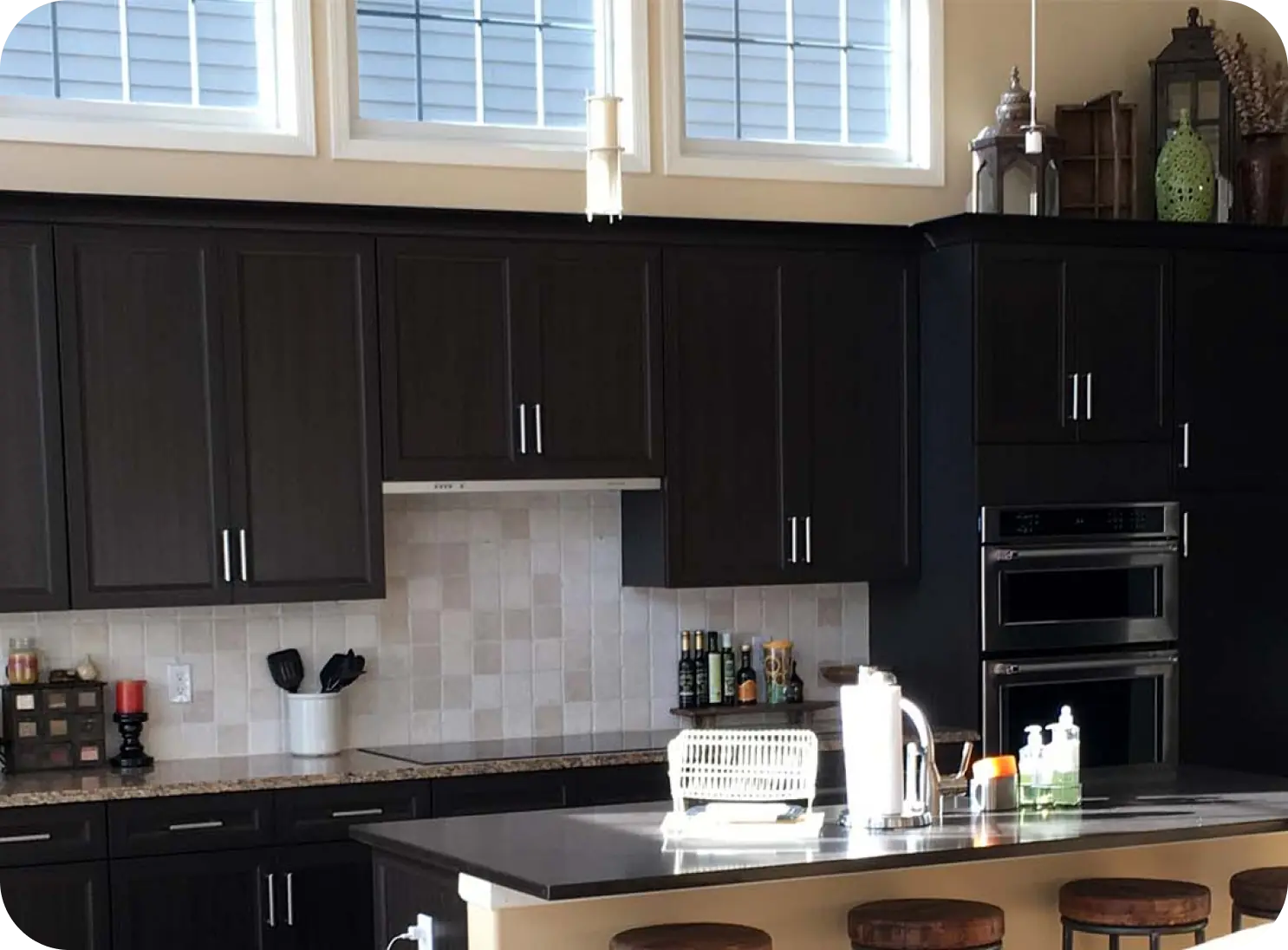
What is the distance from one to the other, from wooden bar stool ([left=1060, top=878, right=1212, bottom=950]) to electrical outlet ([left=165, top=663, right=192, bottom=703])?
103 inches

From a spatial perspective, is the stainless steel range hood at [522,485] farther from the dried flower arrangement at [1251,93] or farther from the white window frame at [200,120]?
the dried flower arrangement at [1251,93]

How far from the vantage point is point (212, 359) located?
466 cm

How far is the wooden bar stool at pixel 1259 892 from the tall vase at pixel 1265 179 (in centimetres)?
283

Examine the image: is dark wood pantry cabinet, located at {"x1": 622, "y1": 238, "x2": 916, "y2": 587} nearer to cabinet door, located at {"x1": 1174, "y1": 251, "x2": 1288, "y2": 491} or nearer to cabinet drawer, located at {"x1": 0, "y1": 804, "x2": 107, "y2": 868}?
cabinet door, located at {"x1": 1174, "y1": 251, "x2": 1288, "y2": 491}

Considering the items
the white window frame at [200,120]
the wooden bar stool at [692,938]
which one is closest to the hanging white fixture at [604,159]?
the wooden bar stool at [692,938]

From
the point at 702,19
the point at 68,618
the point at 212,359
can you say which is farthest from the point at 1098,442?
the point at 68,618

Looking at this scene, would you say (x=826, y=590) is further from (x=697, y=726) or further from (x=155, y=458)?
(x=155, y=458)

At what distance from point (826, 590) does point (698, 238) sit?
134 cm

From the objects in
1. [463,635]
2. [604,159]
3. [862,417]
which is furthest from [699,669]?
[604,159]

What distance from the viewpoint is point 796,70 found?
19.3 ft

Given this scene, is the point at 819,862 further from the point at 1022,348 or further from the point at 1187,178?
the point at 1187,178

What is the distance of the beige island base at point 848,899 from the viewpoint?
3.15m

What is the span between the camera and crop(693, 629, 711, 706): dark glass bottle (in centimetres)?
552

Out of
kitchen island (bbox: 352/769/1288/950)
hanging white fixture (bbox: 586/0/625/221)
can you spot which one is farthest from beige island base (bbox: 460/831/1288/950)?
hanging white fixture (bbox: 586/0/625/221)
